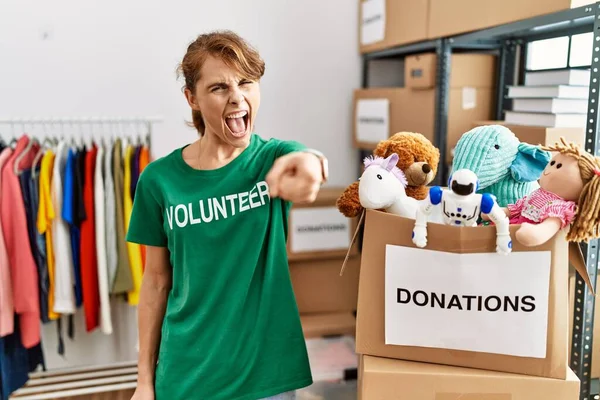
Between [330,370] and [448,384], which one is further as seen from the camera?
[330,370]

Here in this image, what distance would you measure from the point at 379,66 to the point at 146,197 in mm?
1977

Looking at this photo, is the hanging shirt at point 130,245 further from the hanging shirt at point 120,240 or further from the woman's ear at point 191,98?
the woman's ear at point 191,98

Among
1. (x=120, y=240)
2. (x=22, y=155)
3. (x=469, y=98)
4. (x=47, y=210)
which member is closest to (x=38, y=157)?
(x=22, y=155)

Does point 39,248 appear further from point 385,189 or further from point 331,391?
point 385,189

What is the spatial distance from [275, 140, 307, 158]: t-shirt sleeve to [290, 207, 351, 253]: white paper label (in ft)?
4.35

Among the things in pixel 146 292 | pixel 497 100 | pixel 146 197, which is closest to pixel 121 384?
pixel 146 292

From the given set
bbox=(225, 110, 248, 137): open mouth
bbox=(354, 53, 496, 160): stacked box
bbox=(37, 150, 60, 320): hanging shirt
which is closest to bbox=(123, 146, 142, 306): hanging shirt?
bbox=(37, 150, 60, 320): hanging shirt

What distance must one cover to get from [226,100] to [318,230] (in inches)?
58.5

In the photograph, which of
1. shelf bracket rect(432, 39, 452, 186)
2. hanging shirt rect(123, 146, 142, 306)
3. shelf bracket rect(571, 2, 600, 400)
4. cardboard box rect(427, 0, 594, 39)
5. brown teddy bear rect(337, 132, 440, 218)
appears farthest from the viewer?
hanging shirt rect(123, 146, 142, 306)

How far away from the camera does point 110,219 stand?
2117 mm

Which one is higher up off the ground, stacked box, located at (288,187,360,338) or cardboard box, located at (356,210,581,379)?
cardboard box, located at (356,210,581,379)

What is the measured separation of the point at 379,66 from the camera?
2.72m

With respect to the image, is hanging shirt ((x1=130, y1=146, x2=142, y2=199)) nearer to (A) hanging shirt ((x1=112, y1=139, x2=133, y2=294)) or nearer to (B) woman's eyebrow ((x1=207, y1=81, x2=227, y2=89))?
(A) hanging shirt ((x1=112, y1=139, x2=133, y2=294))

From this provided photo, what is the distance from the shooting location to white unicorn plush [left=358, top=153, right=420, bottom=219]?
0.93 meters
